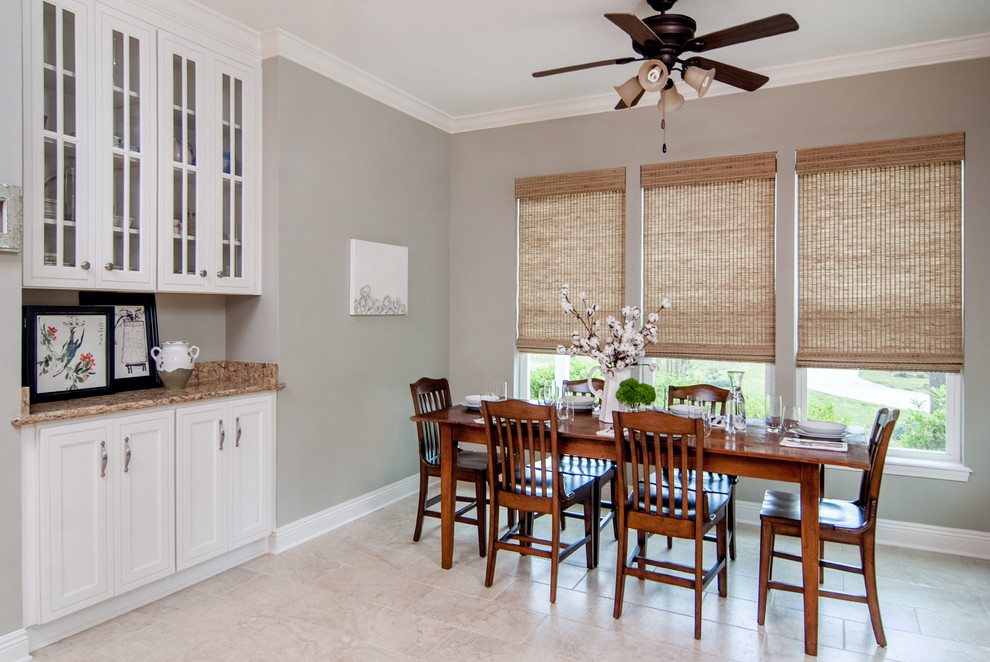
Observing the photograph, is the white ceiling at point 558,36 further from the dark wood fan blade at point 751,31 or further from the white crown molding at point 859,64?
the dark wood fan blade at point 751,31

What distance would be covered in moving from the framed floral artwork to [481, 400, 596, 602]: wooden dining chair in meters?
1.91

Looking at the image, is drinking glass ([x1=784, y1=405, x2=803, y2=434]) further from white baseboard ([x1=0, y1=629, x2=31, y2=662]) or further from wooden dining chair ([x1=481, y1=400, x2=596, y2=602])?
white baseboard ([x1=0, y1=629, x2=31, y2=662])

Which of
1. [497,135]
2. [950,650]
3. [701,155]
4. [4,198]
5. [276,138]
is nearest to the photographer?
[4,198]

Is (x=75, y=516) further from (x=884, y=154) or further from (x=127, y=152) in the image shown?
(x=884, y=154)

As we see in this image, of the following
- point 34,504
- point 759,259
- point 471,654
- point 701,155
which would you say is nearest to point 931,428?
point 759,259

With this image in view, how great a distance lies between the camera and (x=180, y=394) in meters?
3.22

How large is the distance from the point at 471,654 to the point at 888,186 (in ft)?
11.7

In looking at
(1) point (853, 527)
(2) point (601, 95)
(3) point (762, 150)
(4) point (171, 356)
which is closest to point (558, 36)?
(2) point (601, 95)

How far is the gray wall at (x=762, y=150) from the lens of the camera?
12.2 ft

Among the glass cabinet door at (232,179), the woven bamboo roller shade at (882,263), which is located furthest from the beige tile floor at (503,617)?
the glass cabinet door at (232,179)

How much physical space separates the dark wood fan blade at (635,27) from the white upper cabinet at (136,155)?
2.18 meters

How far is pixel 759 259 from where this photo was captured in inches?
167

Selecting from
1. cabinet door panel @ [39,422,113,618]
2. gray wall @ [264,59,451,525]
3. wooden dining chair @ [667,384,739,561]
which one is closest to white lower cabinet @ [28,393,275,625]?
cabinet door panel @ [39,422,113,618]

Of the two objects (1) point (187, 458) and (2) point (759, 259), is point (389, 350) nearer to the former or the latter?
(1) point (187, 458)
